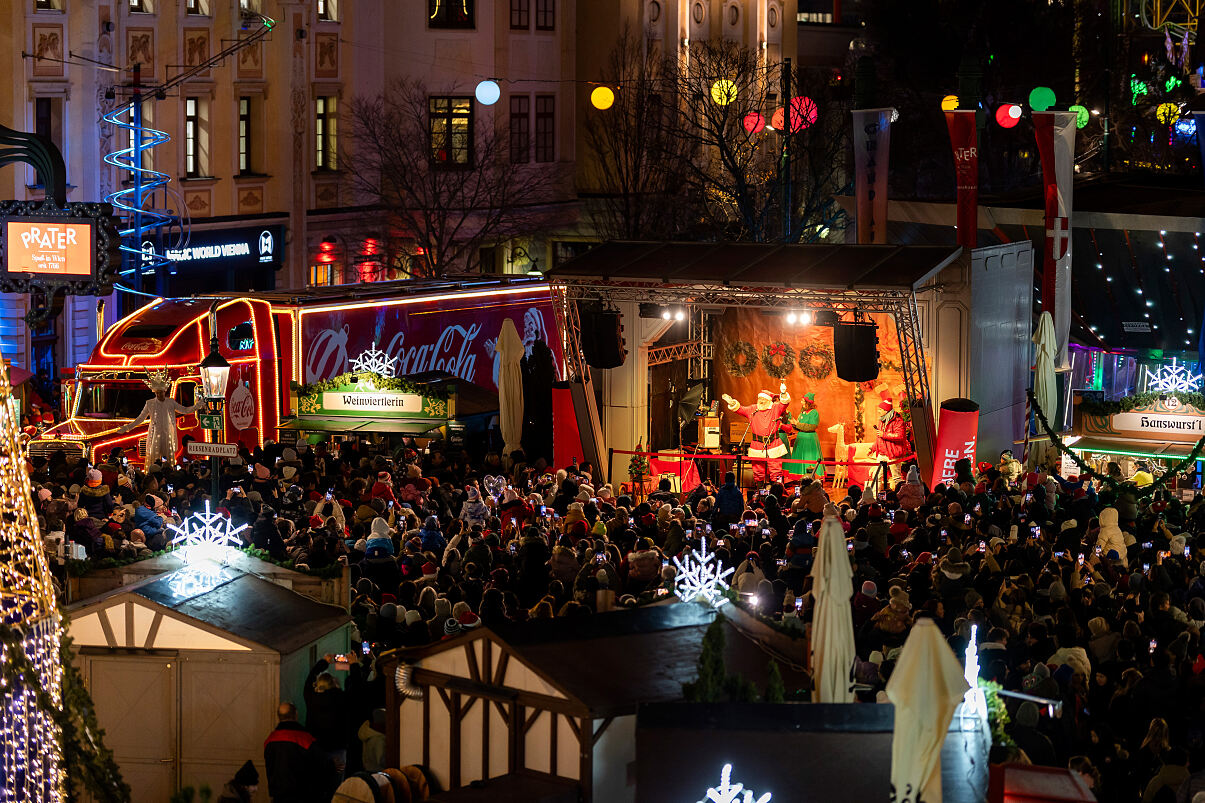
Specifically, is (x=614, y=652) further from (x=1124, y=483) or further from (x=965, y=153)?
(x=965, y=153)

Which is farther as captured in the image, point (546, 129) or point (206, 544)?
point (546, 129)

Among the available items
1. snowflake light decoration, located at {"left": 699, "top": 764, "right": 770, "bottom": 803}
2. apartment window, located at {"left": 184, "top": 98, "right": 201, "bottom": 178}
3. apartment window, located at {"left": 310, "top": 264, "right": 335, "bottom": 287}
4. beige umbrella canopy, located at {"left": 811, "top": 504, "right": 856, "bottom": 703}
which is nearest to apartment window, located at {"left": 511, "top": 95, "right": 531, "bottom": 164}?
apartment window, located at {"left": 310, "top": 264, "right": 335, "bottom": 287}

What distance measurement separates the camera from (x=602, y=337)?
87.1 ft

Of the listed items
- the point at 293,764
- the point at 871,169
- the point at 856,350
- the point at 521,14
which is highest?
the point at 521,14

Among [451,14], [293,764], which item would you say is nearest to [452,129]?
[451,14]

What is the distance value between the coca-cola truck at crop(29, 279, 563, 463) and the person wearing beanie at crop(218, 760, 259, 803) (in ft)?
45.4

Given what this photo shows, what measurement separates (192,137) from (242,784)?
3031cm

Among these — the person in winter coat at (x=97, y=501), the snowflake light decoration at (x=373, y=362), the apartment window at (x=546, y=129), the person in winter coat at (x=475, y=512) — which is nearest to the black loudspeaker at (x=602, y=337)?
the snowflake light decoration at (x=373, y=362)

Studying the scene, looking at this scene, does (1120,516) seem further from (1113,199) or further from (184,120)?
A: (184,120)

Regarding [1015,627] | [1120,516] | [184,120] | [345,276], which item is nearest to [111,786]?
[1015,627]

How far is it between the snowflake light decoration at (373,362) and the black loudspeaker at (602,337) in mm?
4308

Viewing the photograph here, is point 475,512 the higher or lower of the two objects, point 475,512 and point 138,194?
the lower

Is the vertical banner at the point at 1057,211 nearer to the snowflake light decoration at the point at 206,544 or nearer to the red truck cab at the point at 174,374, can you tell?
the red truck cab at the point at 174,374

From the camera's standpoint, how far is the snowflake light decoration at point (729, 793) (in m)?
10.3
